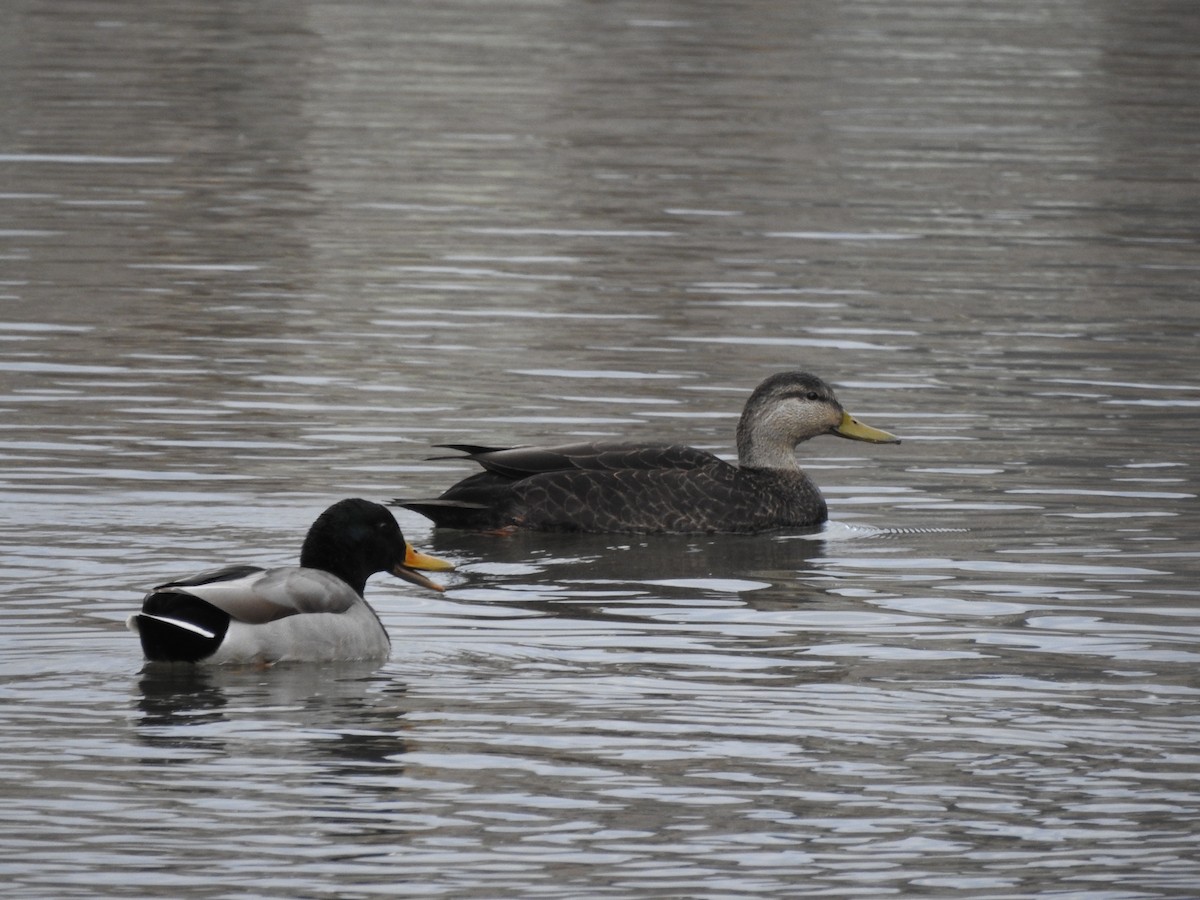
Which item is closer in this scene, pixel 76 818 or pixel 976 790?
pixel 76 818

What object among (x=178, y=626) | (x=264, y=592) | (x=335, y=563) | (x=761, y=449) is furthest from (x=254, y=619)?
(x=761, y=449)

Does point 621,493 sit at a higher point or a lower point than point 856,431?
lower

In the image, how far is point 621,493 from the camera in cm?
1305

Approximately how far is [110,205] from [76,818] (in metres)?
15.8

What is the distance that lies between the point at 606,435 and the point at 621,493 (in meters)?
1.91

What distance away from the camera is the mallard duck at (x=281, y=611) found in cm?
951

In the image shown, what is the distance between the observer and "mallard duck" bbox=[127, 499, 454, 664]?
9.51 meters

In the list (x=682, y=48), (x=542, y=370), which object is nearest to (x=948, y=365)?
(x=542, y=370)

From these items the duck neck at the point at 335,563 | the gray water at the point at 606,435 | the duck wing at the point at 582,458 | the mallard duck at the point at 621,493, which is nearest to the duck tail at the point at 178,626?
the gray water at the point at 606,435

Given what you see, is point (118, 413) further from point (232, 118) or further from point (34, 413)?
point (232, 118)

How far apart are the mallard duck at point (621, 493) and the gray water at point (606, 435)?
0.16 m

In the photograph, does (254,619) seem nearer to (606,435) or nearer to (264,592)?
(264,592)

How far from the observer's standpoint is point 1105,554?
12.3 m

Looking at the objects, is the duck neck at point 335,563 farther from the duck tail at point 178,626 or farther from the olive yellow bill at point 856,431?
the olive yellow bill at point 856,431
